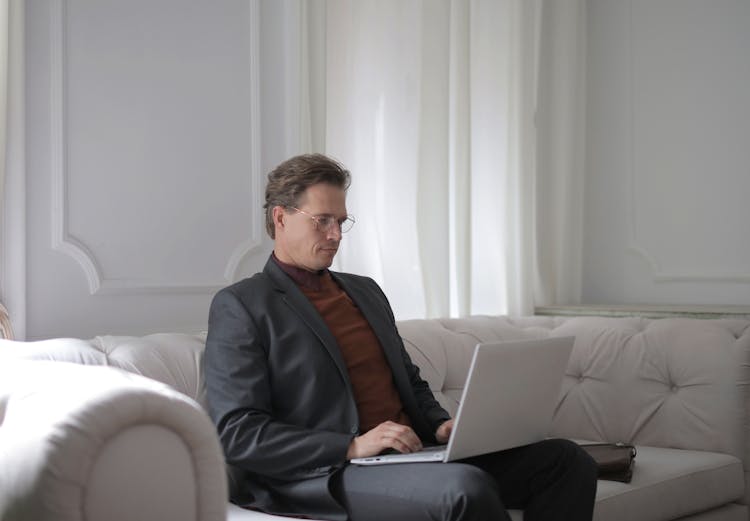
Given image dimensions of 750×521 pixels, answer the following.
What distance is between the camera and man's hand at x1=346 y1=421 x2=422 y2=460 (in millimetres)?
1965

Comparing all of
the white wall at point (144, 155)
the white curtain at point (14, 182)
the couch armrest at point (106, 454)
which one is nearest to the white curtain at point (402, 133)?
the white wall at point (144, 155)

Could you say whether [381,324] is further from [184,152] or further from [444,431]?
[184,152]

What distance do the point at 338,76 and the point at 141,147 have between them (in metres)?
0.82

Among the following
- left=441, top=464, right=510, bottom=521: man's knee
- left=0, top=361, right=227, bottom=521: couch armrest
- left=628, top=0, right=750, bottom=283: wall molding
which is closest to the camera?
left=0, top=361, right=227, bottom=521: couch armrest

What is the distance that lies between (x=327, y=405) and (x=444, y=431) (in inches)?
11.0

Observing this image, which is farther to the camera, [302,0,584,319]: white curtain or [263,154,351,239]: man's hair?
[302,0,584,319]: white curtain

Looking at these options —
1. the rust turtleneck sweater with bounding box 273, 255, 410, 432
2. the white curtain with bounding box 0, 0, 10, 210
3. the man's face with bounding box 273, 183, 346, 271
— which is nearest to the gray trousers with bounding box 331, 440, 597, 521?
the rust turtleneck sweater with bounding box 273, 255, 410, 432

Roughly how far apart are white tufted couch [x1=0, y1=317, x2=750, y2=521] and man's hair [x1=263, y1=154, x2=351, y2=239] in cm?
39

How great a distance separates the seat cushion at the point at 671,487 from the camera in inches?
93.5

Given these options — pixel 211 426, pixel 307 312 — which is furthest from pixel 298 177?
pixel 211 426

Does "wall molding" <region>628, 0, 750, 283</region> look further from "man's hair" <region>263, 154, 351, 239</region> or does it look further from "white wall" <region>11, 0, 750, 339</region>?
"man's hair" <region>263, 154, 351, 239</region>

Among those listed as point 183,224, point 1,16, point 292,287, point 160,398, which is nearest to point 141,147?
point 183,224

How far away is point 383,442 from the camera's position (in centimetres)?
196

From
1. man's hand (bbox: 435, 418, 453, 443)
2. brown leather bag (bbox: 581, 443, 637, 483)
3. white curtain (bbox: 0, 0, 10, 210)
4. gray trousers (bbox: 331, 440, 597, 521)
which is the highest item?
white curtain (bbox: 0, 0, 10, 210)
